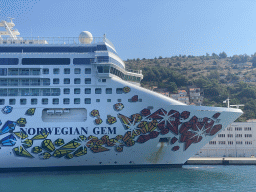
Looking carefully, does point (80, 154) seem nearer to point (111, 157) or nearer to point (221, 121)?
point (111, 157)

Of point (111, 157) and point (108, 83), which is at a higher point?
point (108, 83)

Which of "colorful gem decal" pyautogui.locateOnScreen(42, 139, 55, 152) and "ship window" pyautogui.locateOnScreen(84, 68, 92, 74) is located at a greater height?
"ship window" pyautogui.locateOnScreen(84, 68, 92, 74)

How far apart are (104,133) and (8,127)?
22.3 ft

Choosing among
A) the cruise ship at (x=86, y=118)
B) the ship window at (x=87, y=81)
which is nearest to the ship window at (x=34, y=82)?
the cruise ship at (x=86, y=118)

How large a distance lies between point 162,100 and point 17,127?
10.4 metres

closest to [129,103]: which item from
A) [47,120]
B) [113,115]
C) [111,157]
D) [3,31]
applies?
[113,115]

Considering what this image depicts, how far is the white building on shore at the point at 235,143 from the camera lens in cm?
4644

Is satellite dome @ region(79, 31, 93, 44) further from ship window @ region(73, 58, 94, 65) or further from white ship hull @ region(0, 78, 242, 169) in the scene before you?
white ship hull @ region(0, 78, 242, 169)

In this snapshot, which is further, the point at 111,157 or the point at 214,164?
the point at 214,164

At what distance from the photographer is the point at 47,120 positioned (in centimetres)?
2634

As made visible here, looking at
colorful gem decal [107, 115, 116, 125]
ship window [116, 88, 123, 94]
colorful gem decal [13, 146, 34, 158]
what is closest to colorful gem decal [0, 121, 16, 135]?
colorful gem decal [13, 146, 34, 158]

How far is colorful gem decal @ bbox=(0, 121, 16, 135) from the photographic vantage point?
84.6 ft

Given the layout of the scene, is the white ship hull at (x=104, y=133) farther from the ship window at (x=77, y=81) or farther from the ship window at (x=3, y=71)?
the ship window at (x=3, y=71)

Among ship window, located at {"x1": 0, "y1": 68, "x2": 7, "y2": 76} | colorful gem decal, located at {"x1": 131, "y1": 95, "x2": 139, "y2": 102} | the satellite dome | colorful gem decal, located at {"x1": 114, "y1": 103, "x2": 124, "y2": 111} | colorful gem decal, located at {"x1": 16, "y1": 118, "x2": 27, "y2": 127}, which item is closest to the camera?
colorful gem decal, located at {"x1": 16, "y1": 118, "x2": 27, "y2": 127}
